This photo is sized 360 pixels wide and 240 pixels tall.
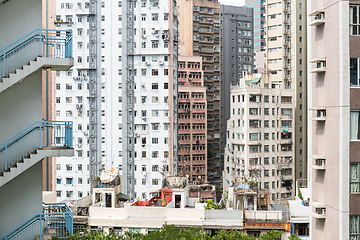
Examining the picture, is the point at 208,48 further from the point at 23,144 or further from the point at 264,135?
the point at 23,144

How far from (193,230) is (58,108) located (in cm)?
5162

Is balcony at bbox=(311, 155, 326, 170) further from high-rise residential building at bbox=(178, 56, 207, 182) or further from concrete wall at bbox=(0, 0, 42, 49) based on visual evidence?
high-rise residential building at bbox=(178, 56, 207, 182)

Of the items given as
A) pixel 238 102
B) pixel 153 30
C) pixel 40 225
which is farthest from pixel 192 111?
pixel 40 225

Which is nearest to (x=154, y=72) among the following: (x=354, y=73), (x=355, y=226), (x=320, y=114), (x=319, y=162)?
(x=320, y=114)

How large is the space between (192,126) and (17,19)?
245ft

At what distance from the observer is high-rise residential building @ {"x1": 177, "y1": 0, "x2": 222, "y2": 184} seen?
98.9m

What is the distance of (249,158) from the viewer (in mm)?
70438

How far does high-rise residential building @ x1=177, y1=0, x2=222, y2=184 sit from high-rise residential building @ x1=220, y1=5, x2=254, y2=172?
24.4 ft

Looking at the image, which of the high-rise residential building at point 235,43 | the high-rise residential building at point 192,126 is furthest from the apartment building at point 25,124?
the high-rise residential building at point 235,43

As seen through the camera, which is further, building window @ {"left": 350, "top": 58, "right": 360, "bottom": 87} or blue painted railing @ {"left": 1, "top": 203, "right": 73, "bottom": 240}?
building window @ {"left": 350, "top": 58, "right": 360, "bottom": 87}

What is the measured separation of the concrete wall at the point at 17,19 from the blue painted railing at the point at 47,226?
210 inches

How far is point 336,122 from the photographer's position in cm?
1897

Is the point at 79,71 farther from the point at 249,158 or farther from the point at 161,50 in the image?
the point at 249,158

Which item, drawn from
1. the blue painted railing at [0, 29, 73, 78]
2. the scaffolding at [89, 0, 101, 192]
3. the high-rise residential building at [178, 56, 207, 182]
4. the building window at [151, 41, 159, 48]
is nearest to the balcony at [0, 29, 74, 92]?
the blue painted railing at [0, 29, 73, 78]
